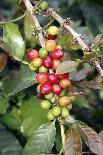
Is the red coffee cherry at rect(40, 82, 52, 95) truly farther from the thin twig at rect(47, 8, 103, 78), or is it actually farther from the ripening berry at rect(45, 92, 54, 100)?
the thin twig at rect(47, 8, 103, 78)

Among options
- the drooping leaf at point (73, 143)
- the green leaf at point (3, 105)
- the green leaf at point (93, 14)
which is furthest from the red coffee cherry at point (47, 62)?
the green leaf at point (93, 14)

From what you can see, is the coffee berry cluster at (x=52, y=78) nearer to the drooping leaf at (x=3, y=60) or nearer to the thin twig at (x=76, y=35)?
the thin twig at (x=76, y=35)

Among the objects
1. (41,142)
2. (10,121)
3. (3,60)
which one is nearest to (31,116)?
(10,121)

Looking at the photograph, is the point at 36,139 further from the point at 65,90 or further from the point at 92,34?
the point at 92,34

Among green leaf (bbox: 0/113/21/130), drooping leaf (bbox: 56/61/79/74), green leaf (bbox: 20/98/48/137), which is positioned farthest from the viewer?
green leaf (bbox: 0/113/21/130)

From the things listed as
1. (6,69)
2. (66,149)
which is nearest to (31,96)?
(6,69)

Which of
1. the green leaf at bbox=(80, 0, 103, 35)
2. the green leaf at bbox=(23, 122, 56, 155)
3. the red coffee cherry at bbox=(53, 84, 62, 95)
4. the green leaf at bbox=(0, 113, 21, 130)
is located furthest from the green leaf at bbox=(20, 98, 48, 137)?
the green leaf at bbox=(80, 0, 103, 35)
